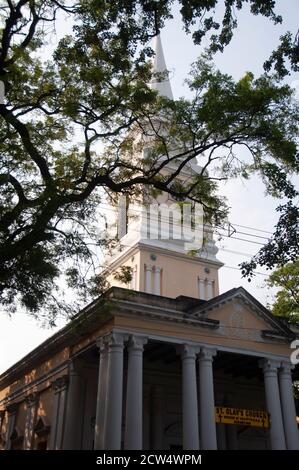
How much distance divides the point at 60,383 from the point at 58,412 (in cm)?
99

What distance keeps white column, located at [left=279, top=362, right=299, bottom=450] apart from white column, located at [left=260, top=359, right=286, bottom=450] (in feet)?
0.92

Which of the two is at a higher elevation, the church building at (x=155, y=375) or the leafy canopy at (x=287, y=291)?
the leafy canopy at (x=287, y=291)

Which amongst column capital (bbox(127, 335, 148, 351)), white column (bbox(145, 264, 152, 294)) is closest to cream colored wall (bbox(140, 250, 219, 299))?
white column (bbox(145, 264, 152, 294))

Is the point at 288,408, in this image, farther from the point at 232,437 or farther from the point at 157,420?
the point at 157,420

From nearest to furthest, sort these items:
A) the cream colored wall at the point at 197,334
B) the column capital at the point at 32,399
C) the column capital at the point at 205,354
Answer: the cream colored wall at the point at 197,334, the column capital at the point at 205,354, the column capital at the point at 32,399

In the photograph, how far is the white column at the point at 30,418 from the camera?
64.0 feet

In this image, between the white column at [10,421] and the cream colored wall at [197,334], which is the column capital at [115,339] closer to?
the cream colored wall at [197,334]

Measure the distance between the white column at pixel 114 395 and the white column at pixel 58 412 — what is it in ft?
12.8

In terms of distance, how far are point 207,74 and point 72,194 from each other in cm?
458

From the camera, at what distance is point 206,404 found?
15008 mm

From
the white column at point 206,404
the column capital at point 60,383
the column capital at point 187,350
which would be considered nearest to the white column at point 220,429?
the white column at point 206,404
